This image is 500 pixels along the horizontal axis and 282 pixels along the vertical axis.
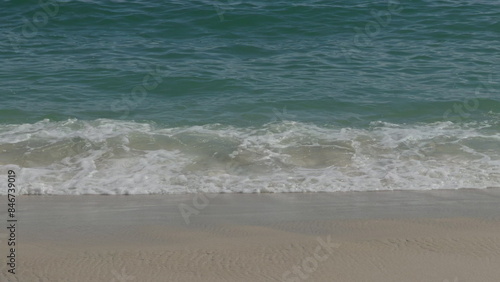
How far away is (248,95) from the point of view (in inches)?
437

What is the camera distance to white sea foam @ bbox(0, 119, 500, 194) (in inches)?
296

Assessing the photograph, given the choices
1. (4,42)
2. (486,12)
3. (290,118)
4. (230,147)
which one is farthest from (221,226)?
(486,12)

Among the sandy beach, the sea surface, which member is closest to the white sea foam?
the sea surface

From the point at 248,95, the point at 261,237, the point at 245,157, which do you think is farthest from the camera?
the point at 248,95

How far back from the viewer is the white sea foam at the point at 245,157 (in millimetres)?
7512

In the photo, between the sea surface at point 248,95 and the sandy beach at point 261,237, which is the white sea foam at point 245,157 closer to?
the sea surface at point 248,95

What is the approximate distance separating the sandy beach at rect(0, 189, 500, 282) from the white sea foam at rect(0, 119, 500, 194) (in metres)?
0.34

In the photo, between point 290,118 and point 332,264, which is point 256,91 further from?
point 332,264

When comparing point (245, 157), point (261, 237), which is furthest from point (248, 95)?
point (261, 237)

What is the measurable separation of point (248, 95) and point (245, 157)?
2829 mm

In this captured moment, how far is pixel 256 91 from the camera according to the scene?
11234mm

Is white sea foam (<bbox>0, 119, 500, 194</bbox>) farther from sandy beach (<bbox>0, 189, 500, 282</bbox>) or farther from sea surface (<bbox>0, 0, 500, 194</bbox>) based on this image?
sandy beach (<bbox>0, 189, 500, 282</bbox>)

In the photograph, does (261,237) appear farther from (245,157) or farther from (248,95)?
(248,95)

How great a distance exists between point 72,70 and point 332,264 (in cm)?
864
